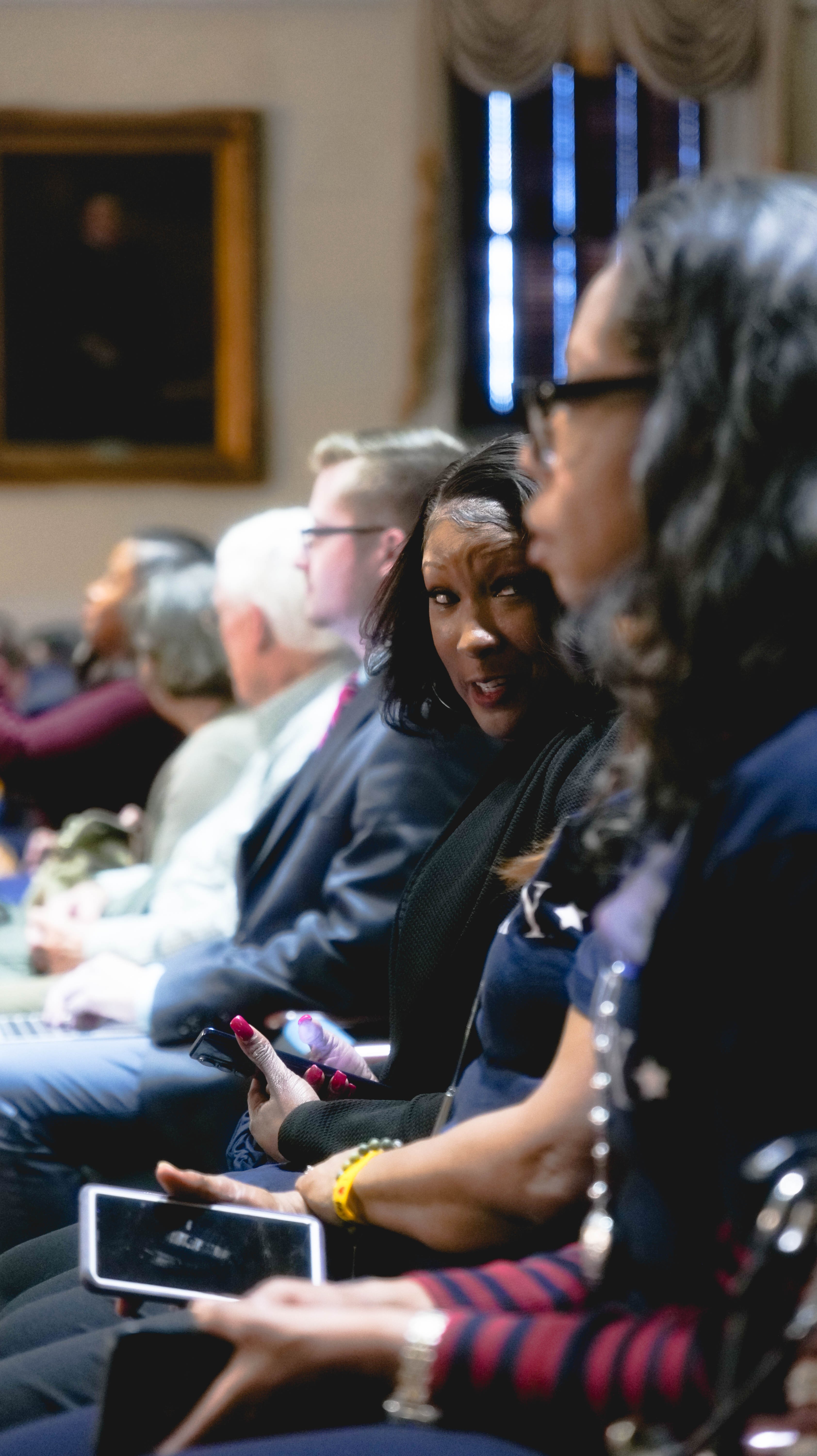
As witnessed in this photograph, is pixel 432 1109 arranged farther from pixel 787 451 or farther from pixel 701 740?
pixel 787 451

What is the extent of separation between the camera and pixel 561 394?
43.9 inches

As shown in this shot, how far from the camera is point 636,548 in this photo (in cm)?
111

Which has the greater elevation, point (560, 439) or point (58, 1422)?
point (560, 439)

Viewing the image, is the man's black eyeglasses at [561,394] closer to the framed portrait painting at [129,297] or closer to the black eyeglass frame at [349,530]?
the black eyeglass frame at [349,530]

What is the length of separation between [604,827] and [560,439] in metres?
0.30

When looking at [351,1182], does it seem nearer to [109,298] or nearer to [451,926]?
[451,926]

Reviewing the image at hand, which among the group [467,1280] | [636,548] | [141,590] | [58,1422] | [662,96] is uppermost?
[662,96]

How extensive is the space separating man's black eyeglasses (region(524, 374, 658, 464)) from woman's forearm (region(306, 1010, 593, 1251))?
1.53 feet

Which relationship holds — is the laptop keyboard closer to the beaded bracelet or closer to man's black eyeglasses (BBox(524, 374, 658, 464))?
the beaded bracelet

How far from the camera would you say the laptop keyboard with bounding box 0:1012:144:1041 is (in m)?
2.69

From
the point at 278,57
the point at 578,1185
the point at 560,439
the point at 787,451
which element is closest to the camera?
the point at 787,451

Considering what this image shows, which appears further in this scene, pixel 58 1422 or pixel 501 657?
pixel 501 657

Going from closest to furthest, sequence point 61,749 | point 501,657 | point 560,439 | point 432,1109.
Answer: point 560,439 → point 432,1109 → point 501,657 → point 61,749

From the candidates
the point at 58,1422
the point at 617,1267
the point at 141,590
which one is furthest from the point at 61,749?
the point at 617,1267
